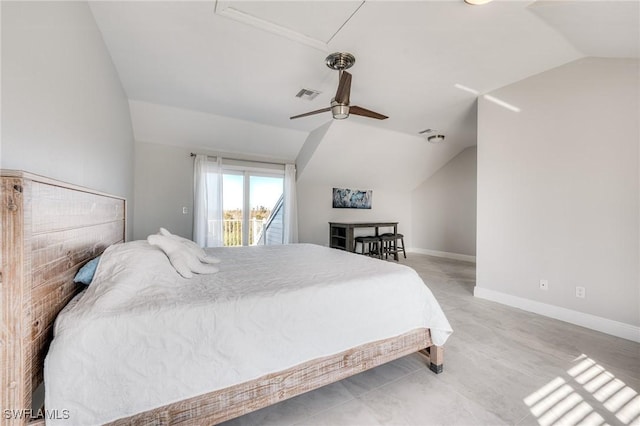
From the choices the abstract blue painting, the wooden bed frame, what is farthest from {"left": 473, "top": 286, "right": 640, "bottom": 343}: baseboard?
the abstract blue painting

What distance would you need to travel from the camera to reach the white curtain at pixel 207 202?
4363 mm

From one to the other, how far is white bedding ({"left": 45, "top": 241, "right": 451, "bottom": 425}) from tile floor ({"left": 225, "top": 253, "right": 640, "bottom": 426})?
349 mm

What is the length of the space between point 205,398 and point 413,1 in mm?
2702

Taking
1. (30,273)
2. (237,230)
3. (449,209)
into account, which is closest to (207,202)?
(237,230)

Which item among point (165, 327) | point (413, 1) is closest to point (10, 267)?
point (165, 327)

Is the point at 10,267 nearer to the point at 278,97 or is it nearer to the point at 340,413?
the point at 340,413

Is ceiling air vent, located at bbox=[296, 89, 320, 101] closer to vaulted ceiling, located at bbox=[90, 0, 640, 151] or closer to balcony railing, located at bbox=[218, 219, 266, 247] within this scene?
vaulted ceiling, located at bbox=[90, 0, 640, 151]

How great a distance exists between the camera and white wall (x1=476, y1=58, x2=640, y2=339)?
2342mm

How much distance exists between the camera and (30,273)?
2.86ft

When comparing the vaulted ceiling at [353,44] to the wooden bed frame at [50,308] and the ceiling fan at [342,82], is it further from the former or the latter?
the wooden bed frame at [50,308]

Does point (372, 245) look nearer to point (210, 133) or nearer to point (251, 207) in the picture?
point (251, 207)

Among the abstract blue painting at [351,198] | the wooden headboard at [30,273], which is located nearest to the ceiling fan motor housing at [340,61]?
the wooden headboard at [30,273]

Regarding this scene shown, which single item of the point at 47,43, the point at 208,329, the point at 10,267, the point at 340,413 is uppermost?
the point at 47,43

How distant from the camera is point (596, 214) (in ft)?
8.18
